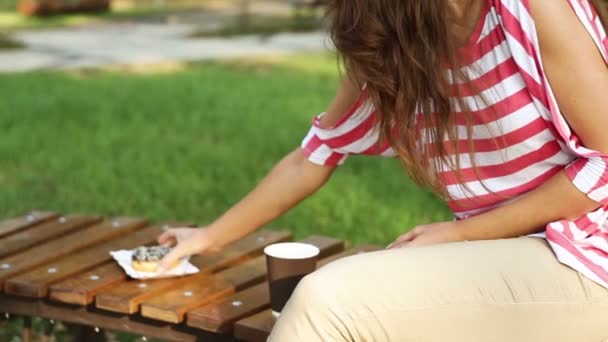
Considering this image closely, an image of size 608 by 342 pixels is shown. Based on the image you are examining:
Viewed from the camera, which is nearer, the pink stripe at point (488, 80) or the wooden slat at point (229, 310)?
the pink stripe at point (488, 80)

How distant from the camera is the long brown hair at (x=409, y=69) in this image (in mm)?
2260

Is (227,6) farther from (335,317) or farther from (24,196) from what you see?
(335,317)

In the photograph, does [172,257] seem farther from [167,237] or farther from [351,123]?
[351,123]

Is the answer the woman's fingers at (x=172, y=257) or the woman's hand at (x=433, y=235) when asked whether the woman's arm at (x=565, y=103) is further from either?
the woman's fingers at (x=172, y=257)

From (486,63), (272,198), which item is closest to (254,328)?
(272,198)

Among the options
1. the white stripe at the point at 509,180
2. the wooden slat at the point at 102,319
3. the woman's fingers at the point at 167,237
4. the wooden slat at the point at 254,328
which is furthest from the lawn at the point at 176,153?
the white stripe at the point at 509,180

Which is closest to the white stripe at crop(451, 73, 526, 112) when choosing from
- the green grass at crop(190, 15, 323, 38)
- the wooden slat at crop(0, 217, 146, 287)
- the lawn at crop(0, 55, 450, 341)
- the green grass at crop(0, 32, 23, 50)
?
the wooden slat at crop(0, 217, 146, 287)

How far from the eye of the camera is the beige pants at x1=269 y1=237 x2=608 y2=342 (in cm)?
208

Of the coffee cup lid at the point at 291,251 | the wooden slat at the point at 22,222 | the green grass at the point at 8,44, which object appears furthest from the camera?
the green grass at the point at 8,44

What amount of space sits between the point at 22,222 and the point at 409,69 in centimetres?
155

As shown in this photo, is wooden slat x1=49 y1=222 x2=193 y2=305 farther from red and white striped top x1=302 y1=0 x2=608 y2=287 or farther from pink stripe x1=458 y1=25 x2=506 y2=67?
pink stripe x1=458 y1=25 x2=506 y2=67

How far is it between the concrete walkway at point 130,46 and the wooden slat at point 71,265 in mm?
5969

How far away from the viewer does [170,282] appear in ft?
9.21

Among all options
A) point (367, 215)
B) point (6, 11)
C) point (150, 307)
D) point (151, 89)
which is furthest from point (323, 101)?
point (6, 11)
